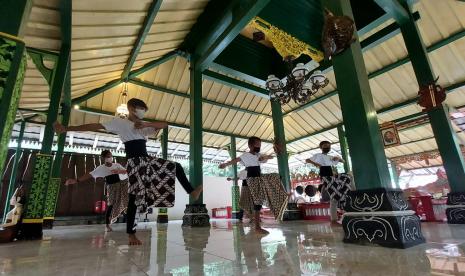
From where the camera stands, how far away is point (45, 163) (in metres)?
3.69

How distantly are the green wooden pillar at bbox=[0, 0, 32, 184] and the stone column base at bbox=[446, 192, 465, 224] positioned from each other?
5.06 metres

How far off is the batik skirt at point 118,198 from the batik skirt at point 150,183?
2152 millimetres

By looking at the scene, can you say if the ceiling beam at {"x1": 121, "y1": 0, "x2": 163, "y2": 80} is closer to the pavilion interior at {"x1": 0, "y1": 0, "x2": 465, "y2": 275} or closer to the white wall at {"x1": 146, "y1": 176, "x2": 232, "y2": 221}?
the pavilion interior at {"x1": 0, "y1": 0, "x2": 465, "y2": 275}

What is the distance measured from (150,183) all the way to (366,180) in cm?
195

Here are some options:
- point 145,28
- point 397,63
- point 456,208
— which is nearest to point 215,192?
point 397,63

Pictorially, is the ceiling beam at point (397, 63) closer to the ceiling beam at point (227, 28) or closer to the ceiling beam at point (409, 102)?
the ceiling beam at point (409, 102)

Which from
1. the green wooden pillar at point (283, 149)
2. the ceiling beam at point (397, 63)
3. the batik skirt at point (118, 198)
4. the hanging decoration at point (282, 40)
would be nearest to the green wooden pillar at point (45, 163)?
the batik skirt at point (118, 198)

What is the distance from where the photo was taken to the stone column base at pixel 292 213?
6.13 m

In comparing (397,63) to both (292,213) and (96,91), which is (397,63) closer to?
(292,213)

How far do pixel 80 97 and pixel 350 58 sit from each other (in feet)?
24.3

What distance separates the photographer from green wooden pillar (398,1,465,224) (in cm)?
347

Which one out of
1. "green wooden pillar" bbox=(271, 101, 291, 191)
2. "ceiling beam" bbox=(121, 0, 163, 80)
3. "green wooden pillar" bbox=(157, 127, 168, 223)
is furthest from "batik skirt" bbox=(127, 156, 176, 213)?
"green wooden pillar" bbox=(157, 127, 168, 223)

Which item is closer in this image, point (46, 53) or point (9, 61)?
point (9, 61)

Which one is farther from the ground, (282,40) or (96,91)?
(96,91)
